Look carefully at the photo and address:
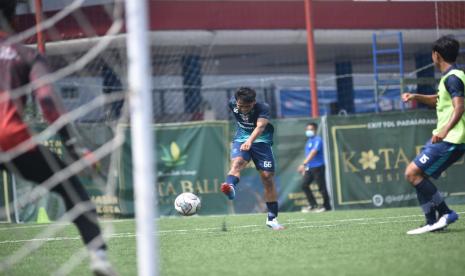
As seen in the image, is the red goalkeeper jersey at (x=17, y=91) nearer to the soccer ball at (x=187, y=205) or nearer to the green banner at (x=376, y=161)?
the soccer ball at (x=187, y=205)

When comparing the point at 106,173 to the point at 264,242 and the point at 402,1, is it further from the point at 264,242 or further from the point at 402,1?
the point at 402,1

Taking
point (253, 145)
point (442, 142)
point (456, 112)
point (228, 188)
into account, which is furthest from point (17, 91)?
point (253, 145)

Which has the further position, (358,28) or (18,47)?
(358,28)

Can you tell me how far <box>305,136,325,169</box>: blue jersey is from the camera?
15.7m

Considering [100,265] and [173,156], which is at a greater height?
[100,265]

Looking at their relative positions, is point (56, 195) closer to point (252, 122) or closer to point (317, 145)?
point (317, 145)

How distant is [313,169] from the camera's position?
15.7m

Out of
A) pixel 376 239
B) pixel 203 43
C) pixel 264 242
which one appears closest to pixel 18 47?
pixel 264 242

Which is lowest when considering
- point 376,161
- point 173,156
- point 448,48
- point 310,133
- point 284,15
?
point 376,161

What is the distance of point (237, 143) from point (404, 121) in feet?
23.3

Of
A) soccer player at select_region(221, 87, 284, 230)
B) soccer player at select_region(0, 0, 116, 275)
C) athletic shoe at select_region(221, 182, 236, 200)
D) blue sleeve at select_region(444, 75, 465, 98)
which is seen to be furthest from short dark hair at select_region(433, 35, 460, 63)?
soccer player at select_region(0, 0, 116, 275)

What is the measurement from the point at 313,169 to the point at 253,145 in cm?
584

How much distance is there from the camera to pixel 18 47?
5270 millimetres

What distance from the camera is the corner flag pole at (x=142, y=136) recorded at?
423 centimetres
